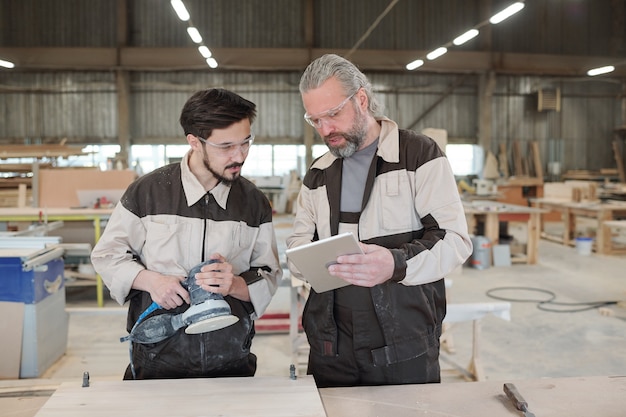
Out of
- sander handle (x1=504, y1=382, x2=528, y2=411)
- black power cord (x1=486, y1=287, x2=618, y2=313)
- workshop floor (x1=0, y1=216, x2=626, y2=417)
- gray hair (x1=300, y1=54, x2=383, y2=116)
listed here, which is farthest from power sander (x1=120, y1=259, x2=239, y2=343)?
black power cord (x1=486, y1=287, x2=618, y2=313)

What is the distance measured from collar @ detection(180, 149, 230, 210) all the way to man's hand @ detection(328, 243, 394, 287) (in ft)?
1.68

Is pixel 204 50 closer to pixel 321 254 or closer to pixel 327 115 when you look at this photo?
pixel 327 115

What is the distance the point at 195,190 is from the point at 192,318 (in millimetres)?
450

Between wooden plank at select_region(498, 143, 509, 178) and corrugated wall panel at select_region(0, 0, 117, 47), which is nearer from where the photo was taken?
corrugated wall panel at select_region(0, 0, 117, 47)

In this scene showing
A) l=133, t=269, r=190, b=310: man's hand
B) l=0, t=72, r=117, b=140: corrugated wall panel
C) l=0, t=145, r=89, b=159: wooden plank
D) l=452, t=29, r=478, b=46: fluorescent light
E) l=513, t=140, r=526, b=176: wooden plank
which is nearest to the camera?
l=133, t=269, r=190, b=310: man's hand

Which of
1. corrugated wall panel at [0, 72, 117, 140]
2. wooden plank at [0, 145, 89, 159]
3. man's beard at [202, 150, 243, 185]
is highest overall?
corrugated wall panel at [0, 72, 117, 140]

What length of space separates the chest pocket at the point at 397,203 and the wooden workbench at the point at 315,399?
50cm

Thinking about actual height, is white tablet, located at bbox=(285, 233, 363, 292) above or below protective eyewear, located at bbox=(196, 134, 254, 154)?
below

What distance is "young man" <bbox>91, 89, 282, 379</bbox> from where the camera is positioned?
5.57ft

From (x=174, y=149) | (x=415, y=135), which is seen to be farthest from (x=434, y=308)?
(x=174, y=149)

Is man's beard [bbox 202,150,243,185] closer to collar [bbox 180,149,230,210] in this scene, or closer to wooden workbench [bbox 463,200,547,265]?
collar [bbox 180,149,230,210]

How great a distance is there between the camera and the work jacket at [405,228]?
163 cm

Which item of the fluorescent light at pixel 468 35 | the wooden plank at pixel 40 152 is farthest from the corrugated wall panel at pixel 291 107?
the wooden plank at pixel 40 152

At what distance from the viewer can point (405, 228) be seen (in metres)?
1.70
